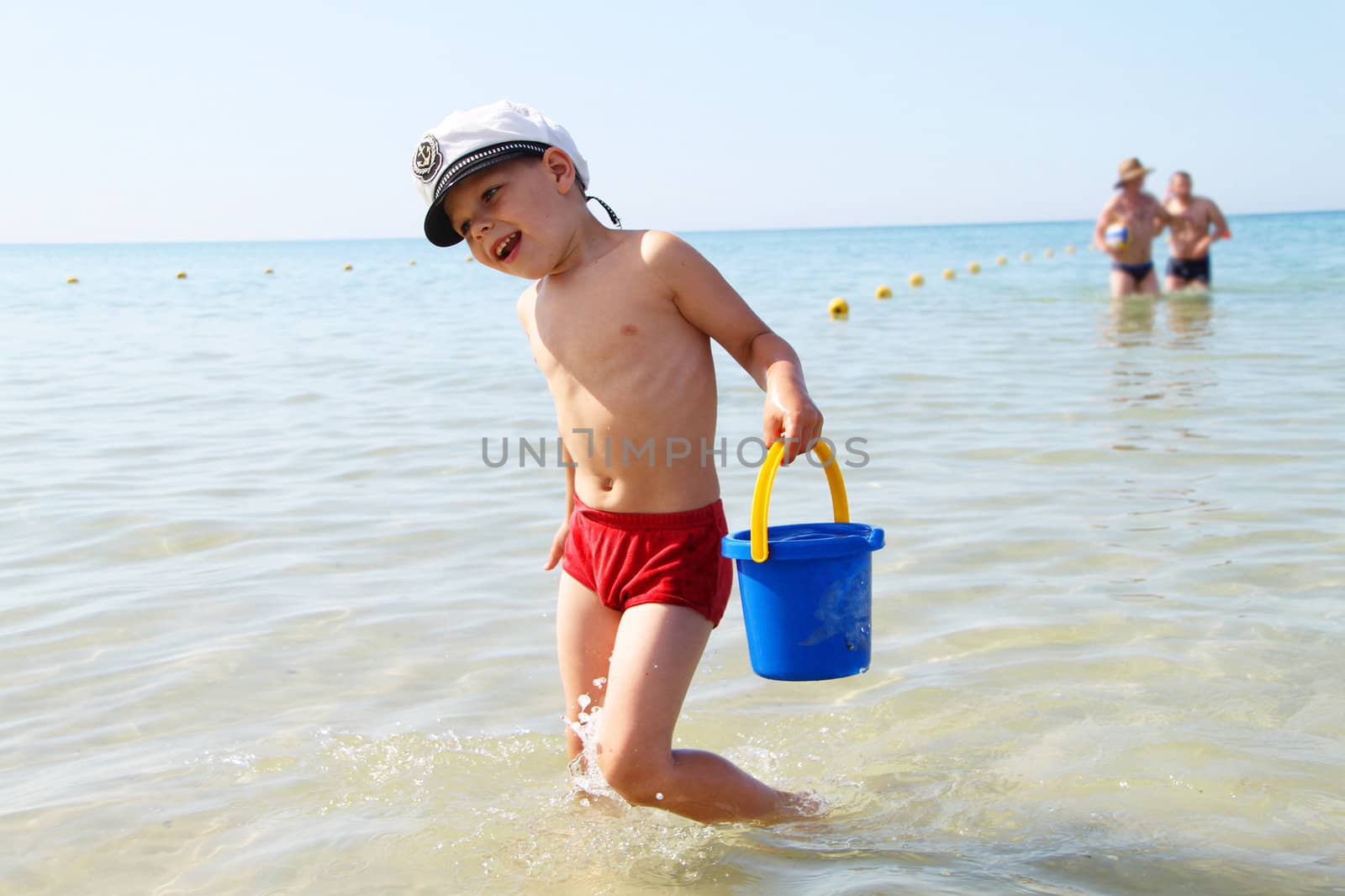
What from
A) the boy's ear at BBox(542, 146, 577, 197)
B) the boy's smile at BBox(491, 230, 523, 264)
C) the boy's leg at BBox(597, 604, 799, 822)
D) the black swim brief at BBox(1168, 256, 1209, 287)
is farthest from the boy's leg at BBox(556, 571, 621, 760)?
the black swim brief at BBox(1168, 256, 1209, 287)

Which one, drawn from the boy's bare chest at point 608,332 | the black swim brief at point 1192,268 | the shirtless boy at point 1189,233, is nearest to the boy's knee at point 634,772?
the boy's bare chest at point 608,332

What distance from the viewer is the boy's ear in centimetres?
281

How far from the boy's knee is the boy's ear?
1.22m

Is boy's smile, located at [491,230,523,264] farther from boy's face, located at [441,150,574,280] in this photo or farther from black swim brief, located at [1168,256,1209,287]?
black swim brief, located at [1168,256,1209,287]

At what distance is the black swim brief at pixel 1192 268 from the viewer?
1495cm

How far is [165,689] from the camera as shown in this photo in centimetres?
380

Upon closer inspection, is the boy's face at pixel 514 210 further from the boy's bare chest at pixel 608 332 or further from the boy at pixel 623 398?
the boy's bare chest at pixel 608 332

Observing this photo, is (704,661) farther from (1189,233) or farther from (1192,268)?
(1192,268)

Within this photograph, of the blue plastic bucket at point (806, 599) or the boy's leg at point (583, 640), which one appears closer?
the blue plastic bucket at point (806, 599)

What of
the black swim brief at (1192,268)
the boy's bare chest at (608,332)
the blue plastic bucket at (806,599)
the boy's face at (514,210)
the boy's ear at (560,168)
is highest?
the black swim brief at (1192,268)

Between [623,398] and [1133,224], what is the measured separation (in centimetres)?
1247

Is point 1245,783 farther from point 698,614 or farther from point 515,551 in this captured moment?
point 515,551

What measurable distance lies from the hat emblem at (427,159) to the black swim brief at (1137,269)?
13.1 meters

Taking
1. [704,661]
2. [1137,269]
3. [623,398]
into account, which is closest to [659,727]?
[623,398]
